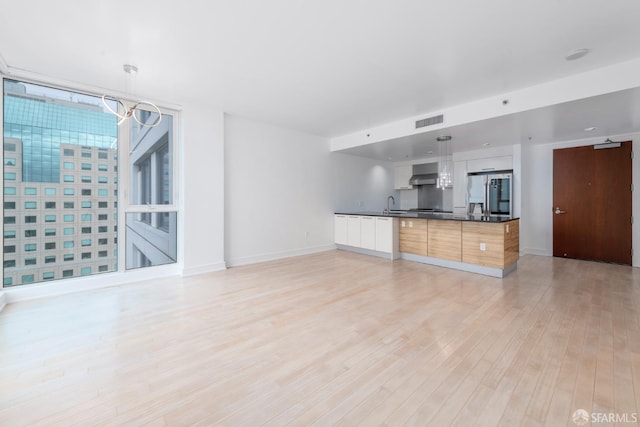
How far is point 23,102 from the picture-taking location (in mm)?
3268

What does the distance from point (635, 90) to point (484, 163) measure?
3.26 m

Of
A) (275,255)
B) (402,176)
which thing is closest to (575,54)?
(275,255)

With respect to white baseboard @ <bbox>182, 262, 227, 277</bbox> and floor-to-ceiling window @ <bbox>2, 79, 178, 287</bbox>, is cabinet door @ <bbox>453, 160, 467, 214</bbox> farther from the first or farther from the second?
floor-to-ceiling window @ <bbox>2, 79, 178, 287</bbox>

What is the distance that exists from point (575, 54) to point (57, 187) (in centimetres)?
605

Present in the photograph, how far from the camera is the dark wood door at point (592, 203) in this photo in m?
4.89

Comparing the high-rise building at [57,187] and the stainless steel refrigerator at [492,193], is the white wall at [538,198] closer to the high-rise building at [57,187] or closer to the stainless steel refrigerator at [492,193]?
the stainless steel refrigerator at [492,193]

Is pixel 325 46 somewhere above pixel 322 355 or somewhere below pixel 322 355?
above

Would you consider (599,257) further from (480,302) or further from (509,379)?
(509,379)

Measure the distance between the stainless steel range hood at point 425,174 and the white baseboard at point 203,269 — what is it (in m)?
5.53

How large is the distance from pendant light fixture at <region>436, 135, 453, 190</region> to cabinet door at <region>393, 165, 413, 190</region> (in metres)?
0.91

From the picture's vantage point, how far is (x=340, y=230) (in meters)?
6.40

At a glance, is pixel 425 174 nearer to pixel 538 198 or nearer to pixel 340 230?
pixel 538 198

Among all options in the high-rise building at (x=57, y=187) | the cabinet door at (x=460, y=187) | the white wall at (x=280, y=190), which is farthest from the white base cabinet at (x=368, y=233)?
the high-rise building at (x=57, y=187)

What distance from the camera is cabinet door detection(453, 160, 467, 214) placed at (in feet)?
21.4
